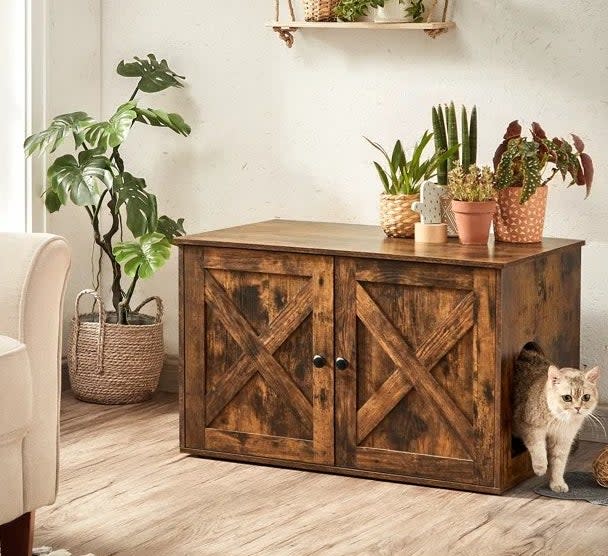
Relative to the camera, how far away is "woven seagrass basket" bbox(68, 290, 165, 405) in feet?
15.1

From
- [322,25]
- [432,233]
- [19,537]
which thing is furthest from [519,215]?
[19,537]

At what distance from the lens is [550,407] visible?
356 centimetres

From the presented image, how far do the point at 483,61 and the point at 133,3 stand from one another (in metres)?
1.39

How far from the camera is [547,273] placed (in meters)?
3.78

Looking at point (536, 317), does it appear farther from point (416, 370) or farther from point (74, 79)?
point (74, 79)

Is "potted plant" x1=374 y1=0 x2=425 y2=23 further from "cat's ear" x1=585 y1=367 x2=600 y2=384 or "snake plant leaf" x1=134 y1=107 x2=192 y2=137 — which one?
"cat's ear" x1=585 y1=367 x2=600 y2=384

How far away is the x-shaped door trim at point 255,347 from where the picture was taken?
3792mm

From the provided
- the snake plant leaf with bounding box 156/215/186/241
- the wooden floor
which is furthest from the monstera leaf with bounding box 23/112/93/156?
the wooden floor

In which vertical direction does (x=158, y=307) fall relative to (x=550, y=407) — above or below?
above

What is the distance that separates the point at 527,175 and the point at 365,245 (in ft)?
1.68

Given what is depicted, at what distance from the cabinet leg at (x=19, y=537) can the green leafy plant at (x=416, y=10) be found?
215 centimetres

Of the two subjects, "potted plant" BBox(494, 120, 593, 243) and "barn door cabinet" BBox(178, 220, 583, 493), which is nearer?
"barn door cabinet" BBox(178, 220, 583, 493)

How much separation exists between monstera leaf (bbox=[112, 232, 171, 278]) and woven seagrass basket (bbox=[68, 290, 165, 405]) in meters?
0.19

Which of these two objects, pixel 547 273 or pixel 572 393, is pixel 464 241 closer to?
pixel 547 273
